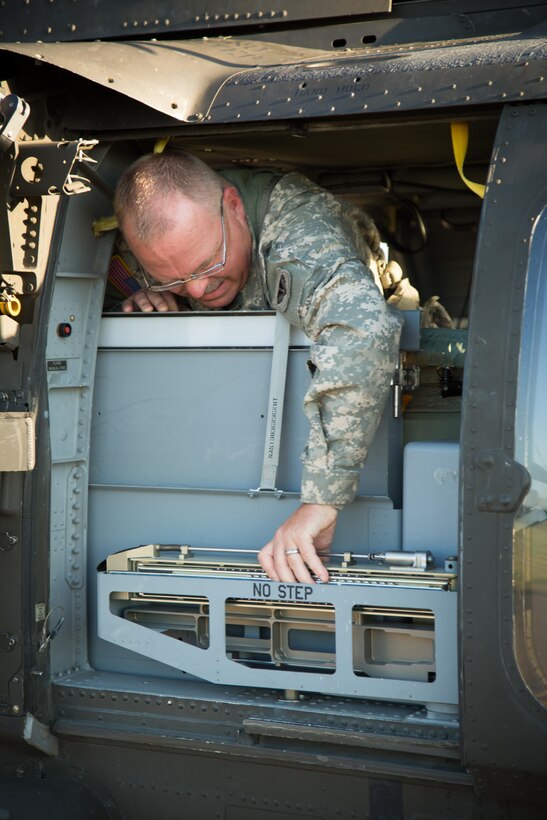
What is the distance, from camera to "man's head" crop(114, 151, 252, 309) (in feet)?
9.82

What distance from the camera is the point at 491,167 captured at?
2.34m

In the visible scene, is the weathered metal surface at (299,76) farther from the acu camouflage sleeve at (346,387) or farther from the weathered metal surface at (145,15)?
the acu camouflage sleeve at (346,387)

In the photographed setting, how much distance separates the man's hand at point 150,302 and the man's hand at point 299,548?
3.08ft

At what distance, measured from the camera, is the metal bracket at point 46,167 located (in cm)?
258

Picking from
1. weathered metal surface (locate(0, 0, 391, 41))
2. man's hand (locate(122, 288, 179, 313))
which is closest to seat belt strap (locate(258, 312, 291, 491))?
man's hand (locate(122, 288, 179, 313))

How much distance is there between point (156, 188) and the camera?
2.99 meters

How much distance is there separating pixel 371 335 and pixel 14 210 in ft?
3.60

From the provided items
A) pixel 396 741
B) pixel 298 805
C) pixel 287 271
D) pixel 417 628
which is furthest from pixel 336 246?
pixel 298 805

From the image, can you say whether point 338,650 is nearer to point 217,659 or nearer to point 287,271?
point 217,659

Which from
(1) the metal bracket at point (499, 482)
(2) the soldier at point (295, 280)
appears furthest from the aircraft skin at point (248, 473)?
(2) the soldier at point (295, 280)

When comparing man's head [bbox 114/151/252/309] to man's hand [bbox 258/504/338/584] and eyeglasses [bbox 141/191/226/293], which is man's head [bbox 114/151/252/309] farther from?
man's hand [bbox 258/504/338/584]

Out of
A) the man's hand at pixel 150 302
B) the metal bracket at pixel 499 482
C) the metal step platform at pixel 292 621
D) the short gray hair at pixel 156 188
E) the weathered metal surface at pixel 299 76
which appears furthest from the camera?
the man's hand at pixel 150 302

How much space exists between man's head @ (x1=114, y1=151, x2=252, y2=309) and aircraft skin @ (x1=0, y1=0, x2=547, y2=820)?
10 centimetres

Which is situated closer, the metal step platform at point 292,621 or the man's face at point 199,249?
the metal step platform at point 292,621
